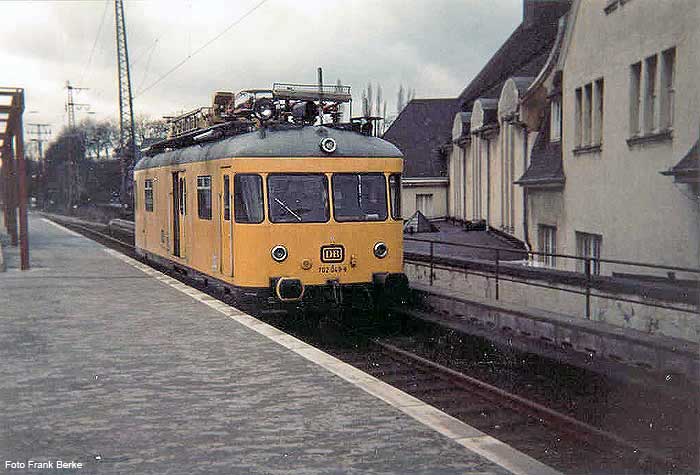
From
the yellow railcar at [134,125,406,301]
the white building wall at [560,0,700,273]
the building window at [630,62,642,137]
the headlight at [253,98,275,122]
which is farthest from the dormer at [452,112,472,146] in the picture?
the yellow railcar at [134,125,406,301]

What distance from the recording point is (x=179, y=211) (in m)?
17.3

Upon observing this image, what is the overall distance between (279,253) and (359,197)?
1.62m

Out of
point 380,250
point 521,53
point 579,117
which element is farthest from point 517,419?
point 521,53

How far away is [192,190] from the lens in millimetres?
15859

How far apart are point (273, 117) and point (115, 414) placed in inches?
319

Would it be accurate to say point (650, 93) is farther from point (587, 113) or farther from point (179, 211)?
point (179, 211)

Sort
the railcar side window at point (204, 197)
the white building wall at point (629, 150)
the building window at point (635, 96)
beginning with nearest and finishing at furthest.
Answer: the white building wall at point (629, 150) → the railcar side window at point (204, 197) → the building window at point (635, 96)

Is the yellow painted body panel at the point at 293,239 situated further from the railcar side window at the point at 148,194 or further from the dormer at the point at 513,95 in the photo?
the dormer at the point at 513,95

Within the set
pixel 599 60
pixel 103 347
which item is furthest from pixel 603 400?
pixel 599 60

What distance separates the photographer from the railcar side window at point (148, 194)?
21141 millimetres

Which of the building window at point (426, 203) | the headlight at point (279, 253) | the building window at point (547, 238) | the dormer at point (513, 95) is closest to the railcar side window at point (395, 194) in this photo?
the headlight at point (279, 253)

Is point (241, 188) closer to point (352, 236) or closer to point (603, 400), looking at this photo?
point (352, 236)

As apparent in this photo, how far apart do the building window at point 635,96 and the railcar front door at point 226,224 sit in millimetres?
7584

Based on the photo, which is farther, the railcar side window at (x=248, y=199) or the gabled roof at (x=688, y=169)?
the railcar side window at (x=248, y=199)
